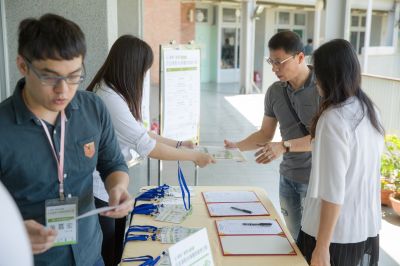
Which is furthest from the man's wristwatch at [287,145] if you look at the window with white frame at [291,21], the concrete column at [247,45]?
the window with white frame at [291,21]

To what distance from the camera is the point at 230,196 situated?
7.11ft

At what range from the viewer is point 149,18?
14289 millimetres

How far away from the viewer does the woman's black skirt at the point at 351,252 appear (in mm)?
1514

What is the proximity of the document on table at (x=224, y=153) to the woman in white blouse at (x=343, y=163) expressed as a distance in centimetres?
78

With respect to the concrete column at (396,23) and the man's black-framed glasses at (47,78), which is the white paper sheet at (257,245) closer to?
the man's black-framed glasses at (47,78)

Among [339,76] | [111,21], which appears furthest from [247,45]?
[339,76]

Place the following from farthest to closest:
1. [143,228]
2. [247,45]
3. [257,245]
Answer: [247,45], [143,228], [257,245]

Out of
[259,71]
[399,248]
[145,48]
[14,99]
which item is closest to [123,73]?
[145,48]

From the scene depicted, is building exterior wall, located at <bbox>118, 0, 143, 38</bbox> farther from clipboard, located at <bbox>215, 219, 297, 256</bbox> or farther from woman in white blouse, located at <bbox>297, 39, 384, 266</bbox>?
woman in white blouse, located at <bbox>297, 39, 384, 266</bbox>

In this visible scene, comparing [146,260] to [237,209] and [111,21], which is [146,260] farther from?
[111,21]

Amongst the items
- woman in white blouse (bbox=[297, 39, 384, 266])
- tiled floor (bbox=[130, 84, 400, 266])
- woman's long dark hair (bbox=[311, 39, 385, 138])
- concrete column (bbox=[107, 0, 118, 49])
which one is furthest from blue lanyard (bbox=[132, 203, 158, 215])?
tiled floor (bbox=[130, 84, 400, 266])

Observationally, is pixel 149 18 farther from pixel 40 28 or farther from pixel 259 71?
pixel 40 28

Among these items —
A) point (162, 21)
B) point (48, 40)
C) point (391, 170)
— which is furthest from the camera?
point (162, 21)

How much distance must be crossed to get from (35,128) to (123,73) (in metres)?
0.88
